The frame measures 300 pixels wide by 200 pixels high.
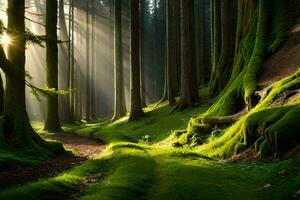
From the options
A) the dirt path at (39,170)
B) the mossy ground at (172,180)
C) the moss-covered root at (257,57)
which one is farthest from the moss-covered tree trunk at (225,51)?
the mossy ground at (172,180)

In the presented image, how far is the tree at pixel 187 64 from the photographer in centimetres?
2486

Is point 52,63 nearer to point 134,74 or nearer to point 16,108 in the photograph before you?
point 134,74

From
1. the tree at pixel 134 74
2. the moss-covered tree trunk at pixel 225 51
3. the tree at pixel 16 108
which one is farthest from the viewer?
the tree at pixel 134 74

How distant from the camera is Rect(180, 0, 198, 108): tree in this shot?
979 inches

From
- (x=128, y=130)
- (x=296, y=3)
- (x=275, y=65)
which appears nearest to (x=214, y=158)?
(x=275, y=65)

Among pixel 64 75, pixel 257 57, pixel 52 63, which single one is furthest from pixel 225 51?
pixel 64 75

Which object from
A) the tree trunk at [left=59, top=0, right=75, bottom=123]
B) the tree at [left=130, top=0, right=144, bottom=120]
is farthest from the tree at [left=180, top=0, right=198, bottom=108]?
the tree trunk at [left=59, top=0, right=75, bottom=123]

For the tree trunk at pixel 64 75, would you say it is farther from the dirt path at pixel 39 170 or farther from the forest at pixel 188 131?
the dirt path at pixel 39 170

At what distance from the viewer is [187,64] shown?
24.8 meters

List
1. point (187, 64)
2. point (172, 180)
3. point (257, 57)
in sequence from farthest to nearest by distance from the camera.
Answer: point (187, 64), point (257, 57), point (172, 180)

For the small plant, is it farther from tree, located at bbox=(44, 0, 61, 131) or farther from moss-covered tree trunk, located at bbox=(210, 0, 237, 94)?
tree, located at bbox=(44, 0, 61, 131)

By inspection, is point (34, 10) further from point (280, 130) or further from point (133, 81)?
point (280, 130)

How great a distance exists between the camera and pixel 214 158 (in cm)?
1289

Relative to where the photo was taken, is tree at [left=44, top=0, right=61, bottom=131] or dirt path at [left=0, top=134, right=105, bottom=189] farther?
tree at [left=44, top=0, right=61, bottom=131]
